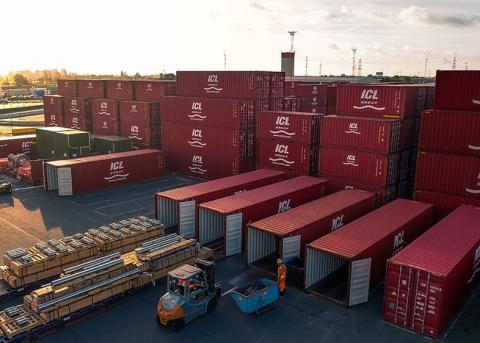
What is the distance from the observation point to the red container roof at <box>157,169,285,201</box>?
24.0 m

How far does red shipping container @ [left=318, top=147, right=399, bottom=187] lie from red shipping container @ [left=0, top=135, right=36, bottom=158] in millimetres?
31994

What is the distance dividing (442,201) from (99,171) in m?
24.2

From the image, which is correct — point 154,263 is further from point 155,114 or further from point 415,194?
point 155,114

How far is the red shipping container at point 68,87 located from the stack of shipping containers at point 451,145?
43489 mm

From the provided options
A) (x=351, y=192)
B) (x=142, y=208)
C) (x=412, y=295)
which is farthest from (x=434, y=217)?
(x=142, y=208)

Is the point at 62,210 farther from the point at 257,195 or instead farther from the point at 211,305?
the point at 211,305

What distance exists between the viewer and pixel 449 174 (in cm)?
2288

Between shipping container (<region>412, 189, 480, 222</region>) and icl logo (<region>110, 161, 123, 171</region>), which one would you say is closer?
shipping container (<region>412, 189, 480, 222</region>)

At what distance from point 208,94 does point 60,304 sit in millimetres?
24236

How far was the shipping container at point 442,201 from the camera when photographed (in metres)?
22.5

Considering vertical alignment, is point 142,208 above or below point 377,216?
below

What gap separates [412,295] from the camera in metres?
15.1

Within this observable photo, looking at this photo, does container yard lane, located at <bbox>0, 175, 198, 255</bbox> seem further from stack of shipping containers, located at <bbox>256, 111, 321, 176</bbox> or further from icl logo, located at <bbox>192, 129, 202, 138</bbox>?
stack of shipping containers, located at <bbox>256, 111, 321, 176</bbox>

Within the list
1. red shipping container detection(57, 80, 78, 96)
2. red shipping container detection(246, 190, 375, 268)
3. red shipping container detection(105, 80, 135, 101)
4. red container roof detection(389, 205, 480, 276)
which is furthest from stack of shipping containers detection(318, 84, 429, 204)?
red shipping container detection(57, 80, 78, 96)
